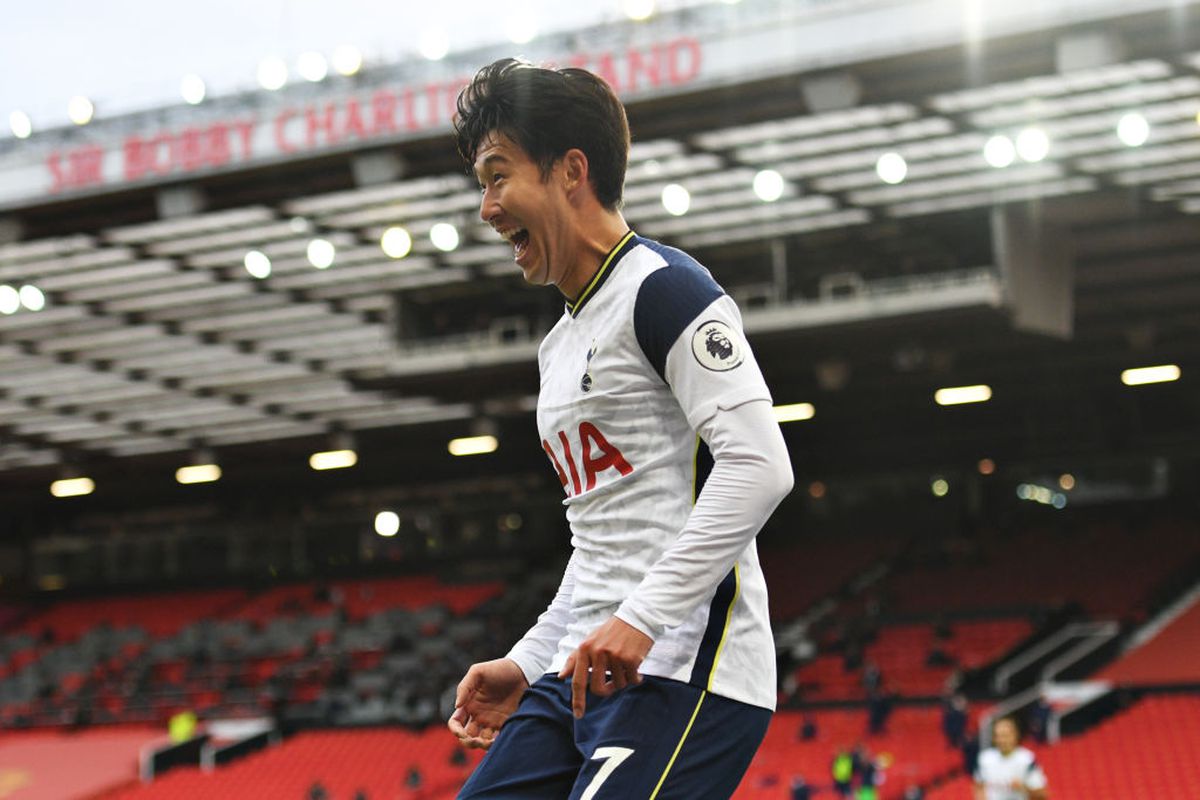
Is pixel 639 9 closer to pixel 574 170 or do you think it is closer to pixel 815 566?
pixel 574 170

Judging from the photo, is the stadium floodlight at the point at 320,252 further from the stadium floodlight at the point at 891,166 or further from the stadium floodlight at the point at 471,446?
the stadium floodlight at the point at 471,446

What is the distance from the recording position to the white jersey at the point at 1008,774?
402 inches

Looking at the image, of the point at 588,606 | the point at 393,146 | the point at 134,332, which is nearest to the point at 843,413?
the point at 134,332

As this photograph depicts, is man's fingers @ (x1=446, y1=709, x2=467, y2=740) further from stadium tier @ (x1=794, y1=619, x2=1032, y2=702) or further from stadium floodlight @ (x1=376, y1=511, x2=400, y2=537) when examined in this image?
Answer: stadium floodlight @ (x1=376, y1=511, x2=400, y2=537)

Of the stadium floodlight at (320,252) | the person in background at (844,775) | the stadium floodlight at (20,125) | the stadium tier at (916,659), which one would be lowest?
the person in background at (844,775)

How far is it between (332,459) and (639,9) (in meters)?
22.4

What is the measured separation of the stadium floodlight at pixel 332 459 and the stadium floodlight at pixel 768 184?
18.7m

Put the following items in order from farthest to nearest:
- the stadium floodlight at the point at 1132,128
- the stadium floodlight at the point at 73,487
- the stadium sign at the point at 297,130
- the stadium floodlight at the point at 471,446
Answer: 1. the stadium floodlight at the point at 73,487
2. the stadium floodlight at the point at 471,446
3. the stadium floodlight at the point at 1132,128
4. the stadium sign at the point at 297,130

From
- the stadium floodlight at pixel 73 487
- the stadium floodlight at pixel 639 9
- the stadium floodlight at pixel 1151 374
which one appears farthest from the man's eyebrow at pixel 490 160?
the stadium floodlight at pixel 73 487

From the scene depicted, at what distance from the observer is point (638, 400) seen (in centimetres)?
253

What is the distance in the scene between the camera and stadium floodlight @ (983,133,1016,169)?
1928 cm

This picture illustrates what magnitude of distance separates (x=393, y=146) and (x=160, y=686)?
2028cm

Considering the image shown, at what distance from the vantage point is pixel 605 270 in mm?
2646

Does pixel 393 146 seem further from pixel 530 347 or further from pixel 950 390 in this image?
pixel 950 390
